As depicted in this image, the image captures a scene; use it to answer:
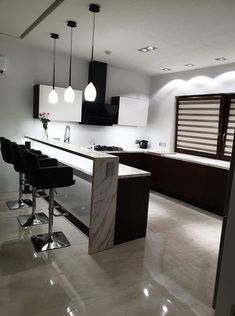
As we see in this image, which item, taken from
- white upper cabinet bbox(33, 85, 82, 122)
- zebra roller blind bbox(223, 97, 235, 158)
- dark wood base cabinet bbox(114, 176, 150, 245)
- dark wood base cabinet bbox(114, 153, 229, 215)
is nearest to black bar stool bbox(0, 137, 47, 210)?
white upper cabinet bbox(33, 85, 82, 122)

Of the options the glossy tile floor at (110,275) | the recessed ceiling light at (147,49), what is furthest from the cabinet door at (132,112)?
the glossy tile floor at (110,275)

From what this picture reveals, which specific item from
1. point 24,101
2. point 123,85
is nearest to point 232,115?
point 123,85

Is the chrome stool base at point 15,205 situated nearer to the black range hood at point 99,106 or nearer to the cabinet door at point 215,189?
the black range hood at point 99,106

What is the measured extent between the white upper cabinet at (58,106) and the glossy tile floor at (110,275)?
203 cm

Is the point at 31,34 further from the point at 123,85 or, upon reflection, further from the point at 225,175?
the point at 225,175

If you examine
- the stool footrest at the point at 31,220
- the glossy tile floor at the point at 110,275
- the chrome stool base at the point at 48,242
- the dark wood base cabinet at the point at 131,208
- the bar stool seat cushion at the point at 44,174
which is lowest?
the glossy tile floor at the point at 110,275

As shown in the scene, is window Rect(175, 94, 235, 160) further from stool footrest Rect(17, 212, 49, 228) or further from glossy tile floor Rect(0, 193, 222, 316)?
stool footrest Rect(17, 212, 49, 228)

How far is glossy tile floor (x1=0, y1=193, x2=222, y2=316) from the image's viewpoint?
6.66 feet

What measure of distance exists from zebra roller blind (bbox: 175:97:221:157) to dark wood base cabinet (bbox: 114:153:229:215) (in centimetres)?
71

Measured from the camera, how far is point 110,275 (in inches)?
96.9

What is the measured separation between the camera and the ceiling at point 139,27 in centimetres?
270

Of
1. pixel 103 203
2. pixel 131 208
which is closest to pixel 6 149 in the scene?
pixel 103 203

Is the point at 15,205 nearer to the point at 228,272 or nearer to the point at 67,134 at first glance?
the point at 67,134

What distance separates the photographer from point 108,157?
2.74 m
